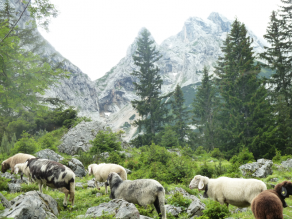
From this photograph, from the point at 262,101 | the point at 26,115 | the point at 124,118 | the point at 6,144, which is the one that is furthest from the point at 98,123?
the point at 124,118

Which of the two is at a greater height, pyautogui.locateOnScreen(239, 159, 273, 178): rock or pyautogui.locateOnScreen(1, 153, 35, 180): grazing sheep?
pyautogui.locateOnScreen(1, 153, 35, 180): grazing sheep

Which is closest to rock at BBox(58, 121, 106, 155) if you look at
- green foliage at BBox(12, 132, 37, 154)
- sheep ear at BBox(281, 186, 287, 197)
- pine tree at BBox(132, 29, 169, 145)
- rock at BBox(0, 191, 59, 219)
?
green foliage at BBox(12, 132, 37, 154)

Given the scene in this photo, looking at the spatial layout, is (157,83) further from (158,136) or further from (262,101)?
(262,101)

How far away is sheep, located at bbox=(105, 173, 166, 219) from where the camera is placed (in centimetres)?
567

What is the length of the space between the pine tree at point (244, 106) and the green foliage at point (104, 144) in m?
14.7

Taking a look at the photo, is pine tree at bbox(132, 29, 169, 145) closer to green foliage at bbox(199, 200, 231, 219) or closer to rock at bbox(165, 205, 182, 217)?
rock at bbox(165, 205, 182, 217)

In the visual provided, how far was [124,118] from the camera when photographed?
187125 mm

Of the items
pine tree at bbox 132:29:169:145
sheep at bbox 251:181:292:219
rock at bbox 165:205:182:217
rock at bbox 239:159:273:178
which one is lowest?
rock at bbox 239:159:273:178

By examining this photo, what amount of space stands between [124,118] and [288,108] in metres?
172

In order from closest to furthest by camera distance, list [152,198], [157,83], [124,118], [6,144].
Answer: [152,198] → [6,144] → [157,83] → [124,118]

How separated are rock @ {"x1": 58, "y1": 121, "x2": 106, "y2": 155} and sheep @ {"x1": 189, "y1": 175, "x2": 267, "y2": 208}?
13.9 meters

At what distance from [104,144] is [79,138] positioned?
4013 millimetres

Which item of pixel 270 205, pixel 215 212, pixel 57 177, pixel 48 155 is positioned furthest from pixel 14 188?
pixel 270 205

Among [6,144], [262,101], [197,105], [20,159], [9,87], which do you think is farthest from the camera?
[197,105]
